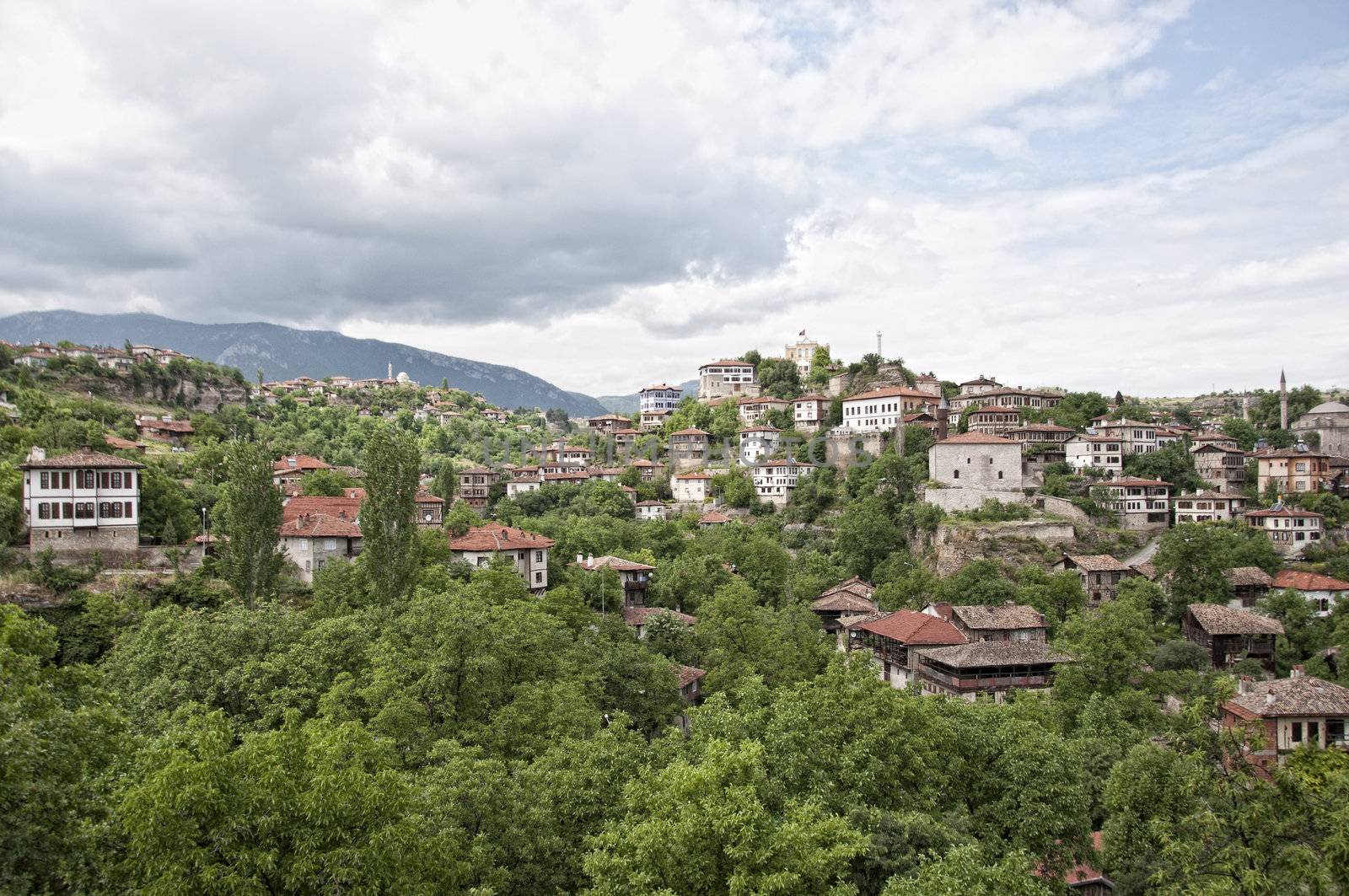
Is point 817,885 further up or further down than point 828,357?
further down

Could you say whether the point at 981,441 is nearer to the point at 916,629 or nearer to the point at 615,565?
the point at 916,629

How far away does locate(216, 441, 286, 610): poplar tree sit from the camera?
29828mm

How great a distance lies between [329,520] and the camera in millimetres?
40812

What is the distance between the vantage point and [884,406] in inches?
2982

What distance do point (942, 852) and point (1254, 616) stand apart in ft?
129

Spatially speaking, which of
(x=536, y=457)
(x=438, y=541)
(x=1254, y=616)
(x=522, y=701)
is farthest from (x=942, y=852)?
(x=536, y=457)

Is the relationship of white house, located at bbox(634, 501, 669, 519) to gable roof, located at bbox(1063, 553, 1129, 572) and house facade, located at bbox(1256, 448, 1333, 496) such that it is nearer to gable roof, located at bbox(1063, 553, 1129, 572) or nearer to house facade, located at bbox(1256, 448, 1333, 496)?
gable roof, located at bbox(1063, 553, 1129, 572)

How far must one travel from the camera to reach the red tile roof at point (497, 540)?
137 ft

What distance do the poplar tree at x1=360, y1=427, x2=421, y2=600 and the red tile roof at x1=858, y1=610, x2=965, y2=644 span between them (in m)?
25.3

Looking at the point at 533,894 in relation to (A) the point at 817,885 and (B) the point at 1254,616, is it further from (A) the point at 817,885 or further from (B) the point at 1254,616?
(B) the point at 1254,616

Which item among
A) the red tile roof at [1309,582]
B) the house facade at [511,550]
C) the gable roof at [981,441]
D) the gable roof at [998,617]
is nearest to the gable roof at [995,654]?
the gable roof at [998,617]

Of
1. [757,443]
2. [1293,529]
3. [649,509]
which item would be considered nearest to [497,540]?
[649,509]

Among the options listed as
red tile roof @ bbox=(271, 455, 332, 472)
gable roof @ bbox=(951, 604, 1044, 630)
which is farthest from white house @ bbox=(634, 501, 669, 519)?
gable roof @ bbox=(951, 604, 1044, 630)

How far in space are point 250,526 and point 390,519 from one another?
5355 mm
